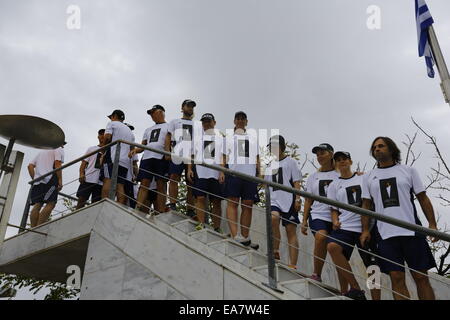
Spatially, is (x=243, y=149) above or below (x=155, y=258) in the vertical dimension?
above

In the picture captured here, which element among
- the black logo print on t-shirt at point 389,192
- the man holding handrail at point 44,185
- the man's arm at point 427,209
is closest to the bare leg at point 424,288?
the man's arm at point 427,209

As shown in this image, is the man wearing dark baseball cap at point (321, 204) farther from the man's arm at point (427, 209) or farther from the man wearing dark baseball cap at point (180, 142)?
the man wearing dark baseball cap at point (180, 142)

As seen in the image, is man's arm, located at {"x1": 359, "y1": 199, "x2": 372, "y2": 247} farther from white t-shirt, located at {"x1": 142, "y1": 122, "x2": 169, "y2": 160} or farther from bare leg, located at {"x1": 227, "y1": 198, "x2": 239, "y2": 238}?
white t-shirt, located at {"x1": 142, "y1": 122, "x2": 169, "y2": 160}

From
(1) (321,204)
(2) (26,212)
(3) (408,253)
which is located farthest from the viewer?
(2) (26,212)

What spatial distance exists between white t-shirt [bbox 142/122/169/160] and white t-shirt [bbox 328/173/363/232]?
240 centimetres

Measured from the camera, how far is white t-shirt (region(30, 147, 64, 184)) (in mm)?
6531

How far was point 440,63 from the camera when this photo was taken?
18.2 feet

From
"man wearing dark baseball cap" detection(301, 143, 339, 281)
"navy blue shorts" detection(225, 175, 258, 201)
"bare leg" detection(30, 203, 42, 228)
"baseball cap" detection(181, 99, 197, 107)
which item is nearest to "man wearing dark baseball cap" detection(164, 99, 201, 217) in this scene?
"baseball cap" detection(181, 99, 197, 107)

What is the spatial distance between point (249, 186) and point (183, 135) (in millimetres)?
1293

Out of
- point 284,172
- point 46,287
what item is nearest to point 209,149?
point 284,172

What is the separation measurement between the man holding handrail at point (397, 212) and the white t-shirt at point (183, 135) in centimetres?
243

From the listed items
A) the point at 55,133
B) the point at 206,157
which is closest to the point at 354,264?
the point at 206,157

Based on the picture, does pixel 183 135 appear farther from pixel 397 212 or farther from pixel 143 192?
pixel 397 212

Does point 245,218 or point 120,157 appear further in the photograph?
point 120,157
